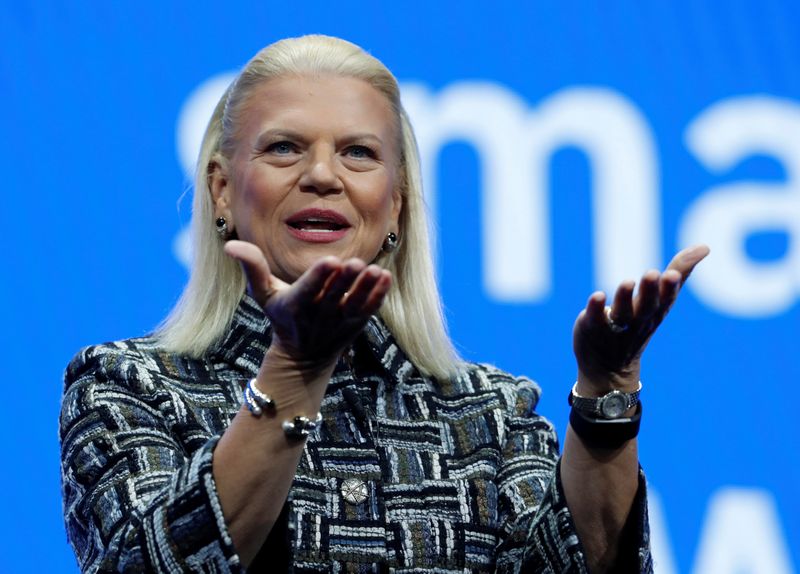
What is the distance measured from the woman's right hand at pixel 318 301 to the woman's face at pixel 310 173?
0.45 m

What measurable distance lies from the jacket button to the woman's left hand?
1.19ft

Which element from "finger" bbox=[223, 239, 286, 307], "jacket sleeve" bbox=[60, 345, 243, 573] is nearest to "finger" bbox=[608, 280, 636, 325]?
"finger" bbox=[223, 239, 286, 307]

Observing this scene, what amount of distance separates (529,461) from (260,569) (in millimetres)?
522

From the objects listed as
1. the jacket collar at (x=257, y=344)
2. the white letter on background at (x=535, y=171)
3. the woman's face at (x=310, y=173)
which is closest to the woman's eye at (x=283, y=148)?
the woman's face at (x=310, y=173)

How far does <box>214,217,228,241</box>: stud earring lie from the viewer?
2115 mm

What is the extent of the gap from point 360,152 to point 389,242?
0.18m

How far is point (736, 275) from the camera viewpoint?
298 cm

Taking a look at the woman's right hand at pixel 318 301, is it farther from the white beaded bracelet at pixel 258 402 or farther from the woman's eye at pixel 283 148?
the woman's eye at pixel 283 148

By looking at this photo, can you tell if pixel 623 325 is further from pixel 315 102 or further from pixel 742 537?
pixel 742 537

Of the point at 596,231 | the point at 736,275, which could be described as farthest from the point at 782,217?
the point at 596,231

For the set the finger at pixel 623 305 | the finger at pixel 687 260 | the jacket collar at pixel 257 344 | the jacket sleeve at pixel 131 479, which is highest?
the jacket collar at pixel 257 344

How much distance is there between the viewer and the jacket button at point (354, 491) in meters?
1.84

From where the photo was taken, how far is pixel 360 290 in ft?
4.74

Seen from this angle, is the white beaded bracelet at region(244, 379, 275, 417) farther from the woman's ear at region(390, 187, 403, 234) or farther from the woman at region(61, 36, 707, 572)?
the woman's ear at region(390, 187, 403, 234)
